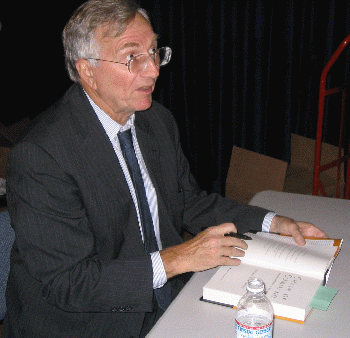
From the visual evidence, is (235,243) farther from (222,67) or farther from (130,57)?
(222,67)

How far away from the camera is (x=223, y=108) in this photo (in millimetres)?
3420

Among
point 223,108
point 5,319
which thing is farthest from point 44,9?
point 5,319

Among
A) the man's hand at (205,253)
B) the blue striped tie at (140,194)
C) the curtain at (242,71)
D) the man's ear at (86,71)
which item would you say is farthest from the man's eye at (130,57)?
the curtain at (242,71)

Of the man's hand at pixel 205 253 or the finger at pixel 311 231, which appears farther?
the finger at pixel 311 231

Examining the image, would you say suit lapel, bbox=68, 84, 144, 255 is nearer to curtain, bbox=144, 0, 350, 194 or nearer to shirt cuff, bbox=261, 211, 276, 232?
shirt cuff, bbox=261, 211, 276, 232

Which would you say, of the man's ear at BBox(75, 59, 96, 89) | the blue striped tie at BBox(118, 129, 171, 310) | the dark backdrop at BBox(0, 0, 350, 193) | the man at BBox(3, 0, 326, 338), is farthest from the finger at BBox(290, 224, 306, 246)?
the dark backdrop at BBox(0, 0, 350, 193)

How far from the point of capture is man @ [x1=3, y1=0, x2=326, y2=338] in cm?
114

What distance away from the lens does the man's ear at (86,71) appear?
1343 mm

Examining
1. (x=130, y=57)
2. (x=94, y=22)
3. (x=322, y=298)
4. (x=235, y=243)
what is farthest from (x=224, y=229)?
(x=94, y=22)

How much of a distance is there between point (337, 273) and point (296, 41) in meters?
2.24

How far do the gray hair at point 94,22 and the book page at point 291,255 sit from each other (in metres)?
0.69

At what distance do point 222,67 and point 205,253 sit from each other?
2410mm

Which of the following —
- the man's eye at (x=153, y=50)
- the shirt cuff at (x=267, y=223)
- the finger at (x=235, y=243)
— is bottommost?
the shirt cuff at (x=267, y=223)

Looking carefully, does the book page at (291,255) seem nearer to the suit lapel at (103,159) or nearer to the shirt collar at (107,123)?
the suit lapel at (103,159)
